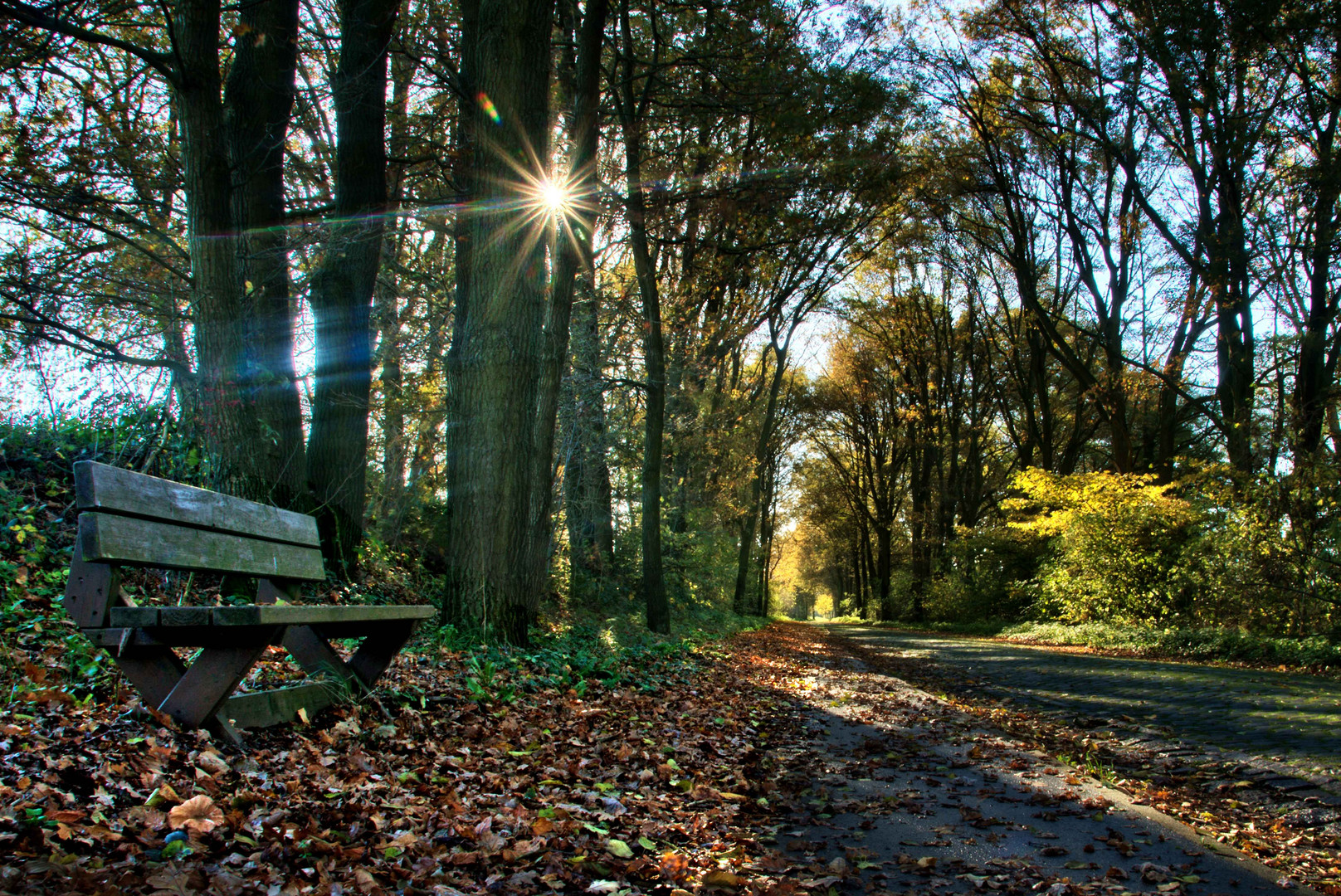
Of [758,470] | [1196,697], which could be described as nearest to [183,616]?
[1196,697]

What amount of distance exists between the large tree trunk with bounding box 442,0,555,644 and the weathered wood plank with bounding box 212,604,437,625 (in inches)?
97.8

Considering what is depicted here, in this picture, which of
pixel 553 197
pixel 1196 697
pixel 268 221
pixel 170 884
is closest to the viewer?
pixel 170 884

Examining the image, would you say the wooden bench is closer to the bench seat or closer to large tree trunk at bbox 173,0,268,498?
the bench seat

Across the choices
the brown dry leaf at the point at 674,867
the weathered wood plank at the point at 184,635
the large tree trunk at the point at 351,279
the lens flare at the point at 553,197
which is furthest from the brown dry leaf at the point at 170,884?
the large tree trunk at the point at 351,279

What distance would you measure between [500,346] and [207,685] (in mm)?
4306

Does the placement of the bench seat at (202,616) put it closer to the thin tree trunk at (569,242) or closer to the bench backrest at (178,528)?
the bench backrest at (178,528)

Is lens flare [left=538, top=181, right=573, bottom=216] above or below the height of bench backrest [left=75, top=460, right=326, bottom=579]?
above

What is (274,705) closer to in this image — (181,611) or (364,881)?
(181,611)

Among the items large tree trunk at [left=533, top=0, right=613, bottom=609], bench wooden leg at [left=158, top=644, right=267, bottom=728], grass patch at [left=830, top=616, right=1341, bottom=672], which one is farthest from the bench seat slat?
grass patch at [left=830, top=616, right=1341, bottom=672]

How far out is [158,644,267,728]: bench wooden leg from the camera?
3.09 m

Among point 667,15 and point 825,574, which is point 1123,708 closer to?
point 667,15

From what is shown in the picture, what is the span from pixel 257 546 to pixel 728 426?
17.5 meters

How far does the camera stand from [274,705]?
3666 mm

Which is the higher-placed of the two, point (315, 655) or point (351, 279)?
point (351, 279)
